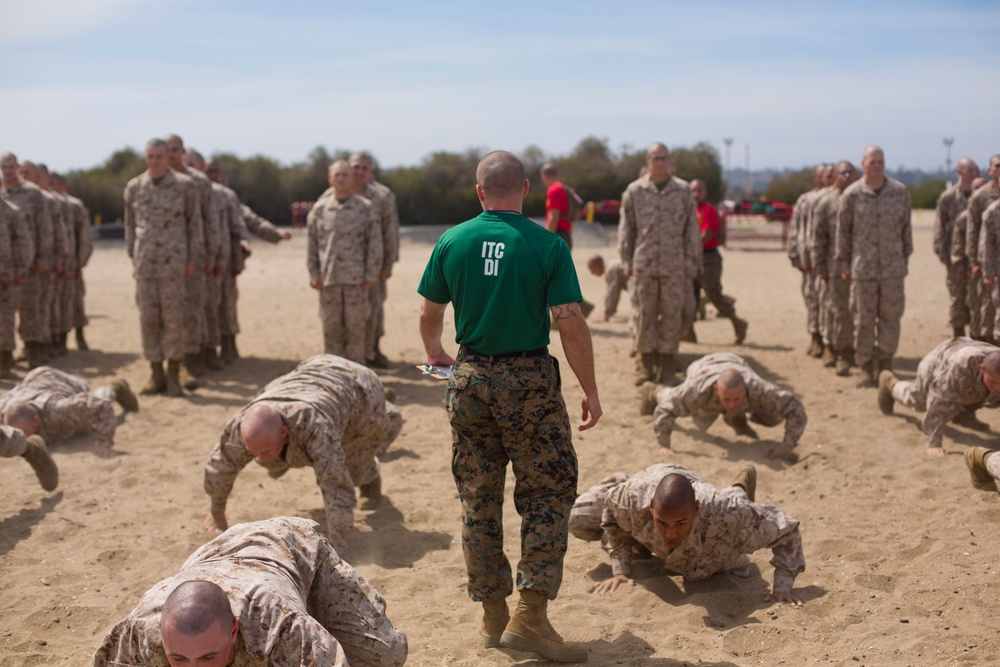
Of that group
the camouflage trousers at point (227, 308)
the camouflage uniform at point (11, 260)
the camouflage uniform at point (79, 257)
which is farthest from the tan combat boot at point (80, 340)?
the camouflage trousers at point (227, 308)

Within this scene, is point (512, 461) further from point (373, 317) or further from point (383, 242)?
point (373, 317)

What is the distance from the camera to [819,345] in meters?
12.4

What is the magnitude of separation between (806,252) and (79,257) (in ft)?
31.9

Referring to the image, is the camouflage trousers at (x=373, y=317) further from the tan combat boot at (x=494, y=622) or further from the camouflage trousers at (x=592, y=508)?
the tan combat boot at (x=494, y=622)

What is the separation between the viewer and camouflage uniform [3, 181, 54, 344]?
39.7 feet

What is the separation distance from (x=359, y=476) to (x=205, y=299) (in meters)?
5.47

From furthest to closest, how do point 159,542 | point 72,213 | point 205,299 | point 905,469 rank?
point 72,213 < point 205,299 < point 905,469 < point 159,542

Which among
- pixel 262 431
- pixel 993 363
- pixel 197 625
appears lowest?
pixel 197 625

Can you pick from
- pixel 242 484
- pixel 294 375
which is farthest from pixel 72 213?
pixel 294 375

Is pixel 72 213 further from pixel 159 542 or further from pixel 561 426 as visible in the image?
pixel 561 426

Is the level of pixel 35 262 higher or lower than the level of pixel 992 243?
lower

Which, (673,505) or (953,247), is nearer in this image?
(673,505)

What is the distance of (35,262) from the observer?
12.4 m

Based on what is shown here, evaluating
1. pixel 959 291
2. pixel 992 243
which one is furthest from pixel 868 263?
pixel 959 291
